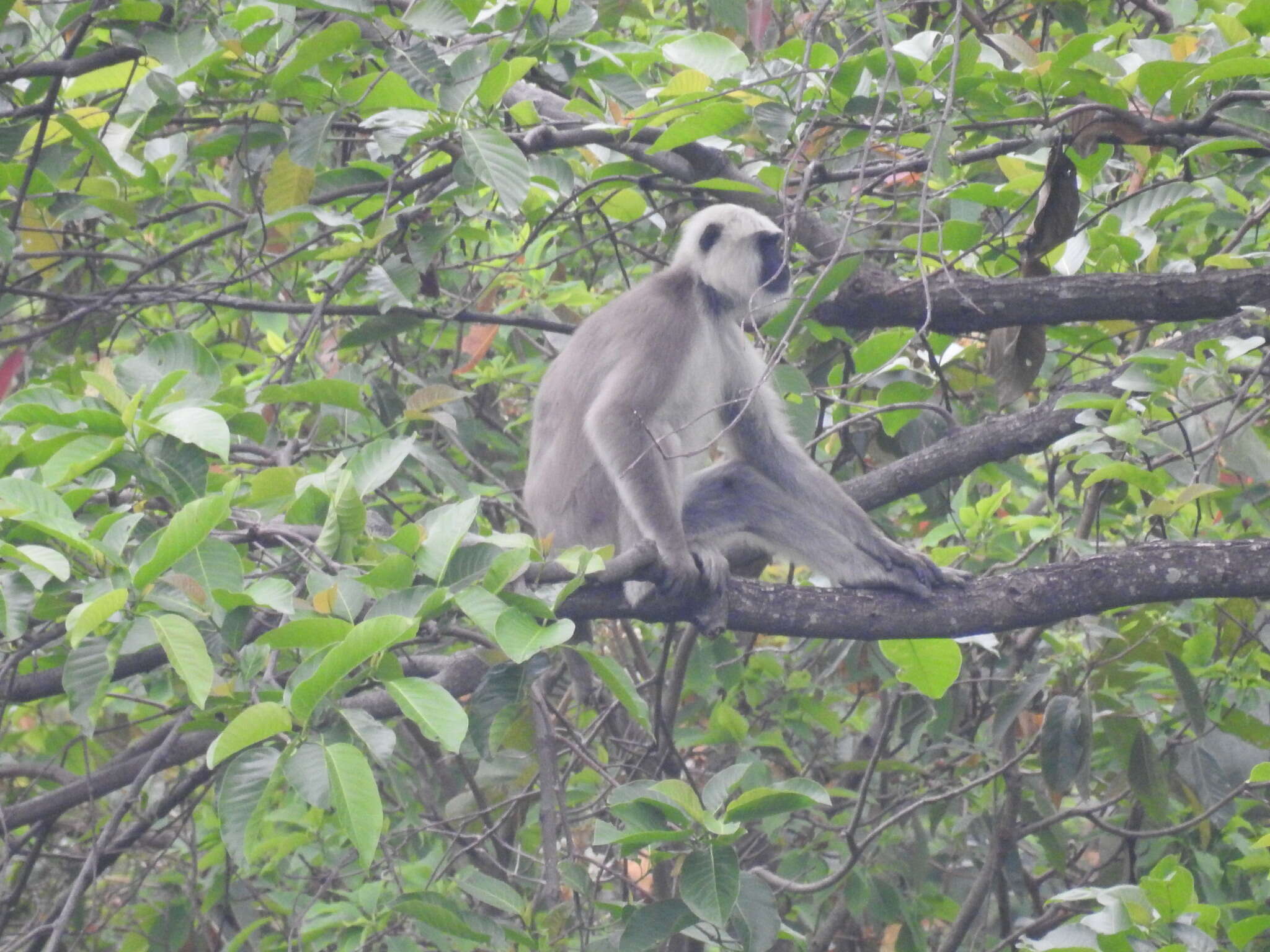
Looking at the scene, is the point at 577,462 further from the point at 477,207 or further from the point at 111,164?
the point at 111,164

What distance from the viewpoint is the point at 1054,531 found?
334cm

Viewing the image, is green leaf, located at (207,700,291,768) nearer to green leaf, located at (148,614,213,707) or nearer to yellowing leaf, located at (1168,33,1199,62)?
green leaf, located at (148,614,213,707)

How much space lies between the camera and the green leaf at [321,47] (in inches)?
104

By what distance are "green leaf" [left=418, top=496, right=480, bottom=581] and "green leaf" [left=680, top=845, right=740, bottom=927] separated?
762 millimetres

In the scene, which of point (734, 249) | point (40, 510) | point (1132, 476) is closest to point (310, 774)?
point (40, 510)

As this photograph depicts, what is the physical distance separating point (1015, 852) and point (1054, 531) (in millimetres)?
1266

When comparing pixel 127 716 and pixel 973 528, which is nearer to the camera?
pixel 973 528

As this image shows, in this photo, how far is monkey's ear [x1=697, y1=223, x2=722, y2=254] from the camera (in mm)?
4078

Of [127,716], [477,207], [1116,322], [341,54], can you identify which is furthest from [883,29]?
[127,716]

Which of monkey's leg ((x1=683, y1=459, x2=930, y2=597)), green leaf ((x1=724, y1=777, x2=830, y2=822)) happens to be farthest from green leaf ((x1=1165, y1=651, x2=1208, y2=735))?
green leaf ((x1=724, y1=777, x2=830, y2=822))

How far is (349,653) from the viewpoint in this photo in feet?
5.41

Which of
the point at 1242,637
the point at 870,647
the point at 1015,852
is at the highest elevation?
the point at 1242,637

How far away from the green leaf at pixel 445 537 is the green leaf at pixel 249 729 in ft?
1.21

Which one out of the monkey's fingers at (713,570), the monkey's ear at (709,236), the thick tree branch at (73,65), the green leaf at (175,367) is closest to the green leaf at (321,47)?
the thick tree branch at (73,65)
